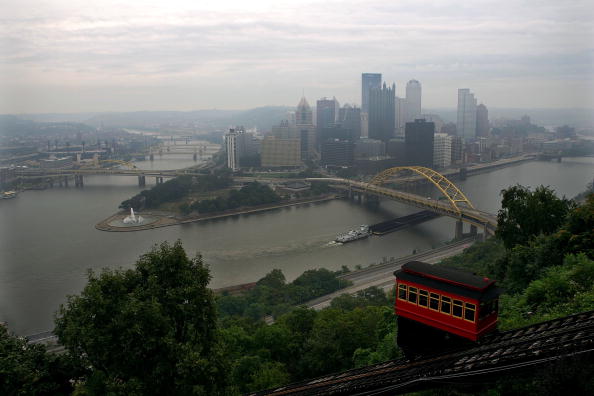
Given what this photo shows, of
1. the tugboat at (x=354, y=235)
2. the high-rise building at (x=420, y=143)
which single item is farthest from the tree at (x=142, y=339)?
the high-rise building at (x=420, y=143)

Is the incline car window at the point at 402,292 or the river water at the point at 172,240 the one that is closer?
the incline car window at the point at 402,292

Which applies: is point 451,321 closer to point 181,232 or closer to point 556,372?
point 556,372

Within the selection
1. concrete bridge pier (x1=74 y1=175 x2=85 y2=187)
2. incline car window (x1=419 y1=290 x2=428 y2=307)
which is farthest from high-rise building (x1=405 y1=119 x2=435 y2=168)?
incline car window (x1=419 y1=290 x2=428 y2=307)

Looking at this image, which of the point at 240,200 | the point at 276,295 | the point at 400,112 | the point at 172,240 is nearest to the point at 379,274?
the point at 276,295

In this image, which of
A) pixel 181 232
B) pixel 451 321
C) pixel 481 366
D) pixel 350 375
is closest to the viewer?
pixel 481 366

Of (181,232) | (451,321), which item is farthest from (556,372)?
(181,232)

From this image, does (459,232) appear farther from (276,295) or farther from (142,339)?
(142,339)

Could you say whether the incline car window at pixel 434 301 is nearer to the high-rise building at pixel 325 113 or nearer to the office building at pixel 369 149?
the office building at pixel 369 149
